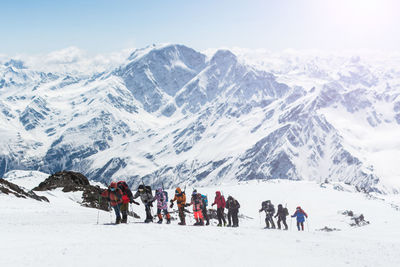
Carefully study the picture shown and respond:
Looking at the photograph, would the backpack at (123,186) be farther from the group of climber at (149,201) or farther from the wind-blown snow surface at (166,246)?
the wind-blown snow surface at (166,246)

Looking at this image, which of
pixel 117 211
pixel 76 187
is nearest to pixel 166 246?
pixel 117 211

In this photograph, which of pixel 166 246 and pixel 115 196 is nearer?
pixel 166 246

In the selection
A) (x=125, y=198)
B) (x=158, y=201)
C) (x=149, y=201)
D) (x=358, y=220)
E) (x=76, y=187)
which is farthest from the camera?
(x=358, y=220)

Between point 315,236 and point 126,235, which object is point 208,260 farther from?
point 315,236

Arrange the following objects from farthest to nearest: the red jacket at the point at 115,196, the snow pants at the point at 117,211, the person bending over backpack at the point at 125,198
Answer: the person bending over backpack at the point at 125,198 → the red jacket at the point at 115,196 → the snow pants at the point at 117,211

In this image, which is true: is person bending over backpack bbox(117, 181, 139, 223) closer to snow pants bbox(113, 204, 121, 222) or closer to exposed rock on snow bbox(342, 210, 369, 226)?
snow pants bbox(113, 204, 121, 222)

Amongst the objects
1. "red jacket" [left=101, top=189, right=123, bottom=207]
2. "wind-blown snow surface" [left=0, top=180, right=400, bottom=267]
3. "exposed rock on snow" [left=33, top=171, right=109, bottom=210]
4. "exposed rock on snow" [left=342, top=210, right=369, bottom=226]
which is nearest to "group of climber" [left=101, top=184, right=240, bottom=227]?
"red jacket" [left=101, top=189, right=123, bottom=207]

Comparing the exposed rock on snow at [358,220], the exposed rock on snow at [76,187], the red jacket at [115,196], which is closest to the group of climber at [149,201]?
the red jacket at [115,196]

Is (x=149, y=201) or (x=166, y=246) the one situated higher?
(x=149, y=201)

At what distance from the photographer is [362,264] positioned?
15516 mm

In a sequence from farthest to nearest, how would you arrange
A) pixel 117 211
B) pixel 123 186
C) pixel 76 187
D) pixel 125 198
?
Answer: pixel 76 187 → pixel 123 186 → pixel 125 198 → pixel 117 211

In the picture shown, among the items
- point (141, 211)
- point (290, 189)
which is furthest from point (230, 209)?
point (290, 189)

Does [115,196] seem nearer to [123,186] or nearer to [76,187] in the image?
[123,186]

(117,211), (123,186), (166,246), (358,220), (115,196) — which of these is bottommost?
(358,220)
